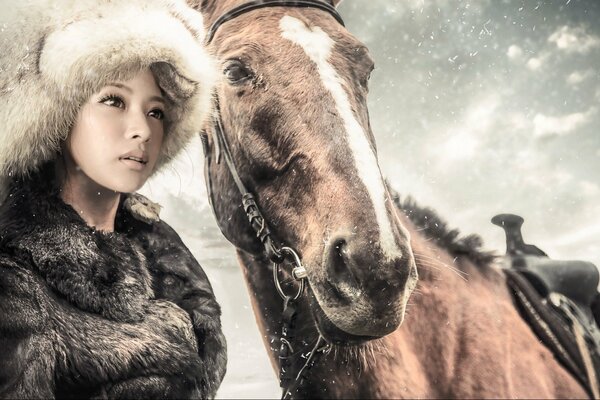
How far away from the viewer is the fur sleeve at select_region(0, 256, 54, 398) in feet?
2.52

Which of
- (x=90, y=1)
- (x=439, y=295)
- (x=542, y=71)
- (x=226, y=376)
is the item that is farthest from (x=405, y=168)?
(x=90, y=1)

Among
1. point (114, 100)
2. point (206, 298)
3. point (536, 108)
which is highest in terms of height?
point (536, 108)

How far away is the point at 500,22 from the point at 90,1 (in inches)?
31.5

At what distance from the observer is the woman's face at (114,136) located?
911 millimetres

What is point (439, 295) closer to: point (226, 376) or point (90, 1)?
point (226, 376)

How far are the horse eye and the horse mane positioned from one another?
353 millimetres

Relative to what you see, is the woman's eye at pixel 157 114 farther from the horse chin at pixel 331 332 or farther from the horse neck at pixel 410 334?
the horse chin at pixel 331 332

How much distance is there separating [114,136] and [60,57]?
0.47ft

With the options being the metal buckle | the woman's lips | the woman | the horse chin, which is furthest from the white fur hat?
the horse chin

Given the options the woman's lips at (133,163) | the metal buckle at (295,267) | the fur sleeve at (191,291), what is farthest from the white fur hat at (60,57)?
the metal buckle at (295,267)

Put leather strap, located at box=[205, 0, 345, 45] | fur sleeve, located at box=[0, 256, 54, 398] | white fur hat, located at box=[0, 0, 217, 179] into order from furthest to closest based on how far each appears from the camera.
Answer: leather strap, located at box=[205, 0, 345, 45]
white fur hat, located at box=[0, 0, 217, 179]
fur sleeve, located at box=[0, 256, 54, 398]

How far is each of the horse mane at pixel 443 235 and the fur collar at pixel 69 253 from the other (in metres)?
0.51

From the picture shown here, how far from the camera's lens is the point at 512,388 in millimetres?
958

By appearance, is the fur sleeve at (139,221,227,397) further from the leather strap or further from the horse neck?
the leather strap
